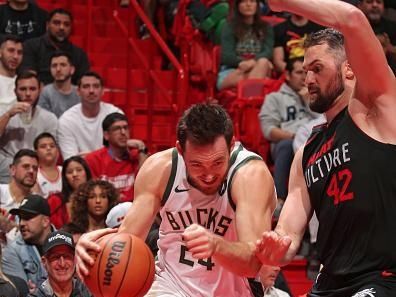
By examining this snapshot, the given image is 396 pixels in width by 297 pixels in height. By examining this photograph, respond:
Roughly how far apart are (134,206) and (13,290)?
2025 millimetres

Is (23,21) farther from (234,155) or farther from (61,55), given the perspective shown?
(234,155)

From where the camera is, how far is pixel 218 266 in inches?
216

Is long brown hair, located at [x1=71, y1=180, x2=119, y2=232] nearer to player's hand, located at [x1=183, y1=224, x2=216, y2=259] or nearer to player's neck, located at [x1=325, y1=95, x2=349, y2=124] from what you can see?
player's neck, located at [x1=325, y1=95, x2=349, y2=124]

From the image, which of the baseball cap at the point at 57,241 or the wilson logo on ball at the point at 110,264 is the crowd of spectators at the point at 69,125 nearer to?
the baseball cap at the point at 57,241

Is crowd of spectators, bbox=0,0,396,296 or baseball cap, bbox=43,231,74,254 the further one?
crowd of spectators, bbox=0,0,396,296

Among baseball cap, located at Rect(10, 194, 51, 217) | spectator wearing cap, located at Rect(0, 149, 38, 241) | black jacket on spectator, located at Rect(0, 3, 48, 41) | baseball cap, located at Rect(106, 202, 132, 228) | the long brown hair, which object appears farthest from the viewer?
black jacket on spectator, located at Rect(0, 3, 48, 41)

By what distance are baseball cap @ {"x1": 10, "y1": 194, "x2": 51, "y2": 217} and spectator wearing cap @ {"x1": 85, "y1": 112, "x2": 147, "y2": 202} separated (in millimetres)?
1484

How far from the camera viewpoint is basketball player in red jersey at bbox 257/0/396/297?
4672mm

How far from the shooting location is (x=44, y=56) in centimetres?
1152

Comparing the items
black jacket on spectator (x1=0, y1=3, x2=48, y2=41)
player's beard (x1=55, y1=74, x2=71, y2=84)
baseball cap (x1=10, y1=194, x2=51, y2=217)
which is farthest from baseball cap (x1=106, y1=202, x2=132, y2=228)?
black jacket on spectator (x1=0, y1=3, x2=48, y2=41)

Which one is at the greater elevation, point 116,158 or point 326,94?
point 326,94

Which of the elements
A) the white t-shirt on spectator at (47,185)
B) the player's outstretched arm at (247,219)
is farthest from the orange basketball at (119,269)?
the white t-shirt on spectator at (47,185)

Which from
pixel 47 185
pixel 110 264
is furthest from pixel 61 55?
pixel 110 264

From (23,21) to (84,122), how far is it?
2.24 metres
